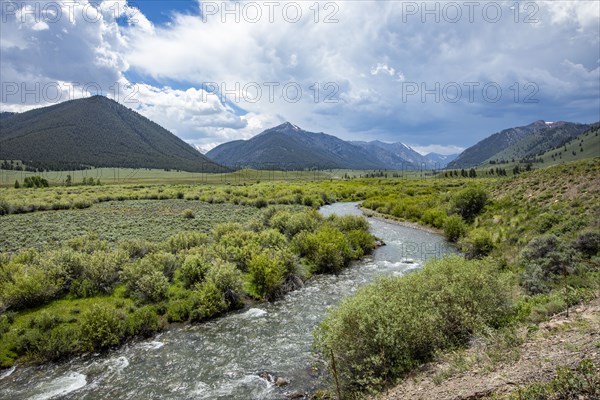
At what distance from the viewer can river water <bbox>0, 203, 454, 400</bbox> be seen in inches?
507

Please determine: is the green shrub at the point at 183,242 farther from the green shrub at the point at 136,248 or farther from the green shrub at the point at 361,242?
the green shrub at the point at 361,242

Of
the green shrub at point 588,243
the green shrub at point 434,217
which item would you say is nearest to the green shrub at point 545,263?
the green shrub at point 588,243

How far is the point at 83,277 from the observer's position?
20.8m

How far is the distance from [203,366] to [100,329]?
5.50 metres

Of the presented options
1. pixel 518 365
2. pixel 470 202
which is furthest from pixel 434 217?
pixel 518 365

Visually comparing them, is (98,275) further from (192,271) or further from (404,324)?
(404,324)

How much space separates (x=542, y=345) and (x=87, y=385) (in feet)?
53.9

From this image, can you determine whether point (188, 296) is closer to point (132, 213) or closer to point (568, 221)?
point (568, 221)

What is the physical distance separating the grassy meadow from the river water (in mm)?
1056

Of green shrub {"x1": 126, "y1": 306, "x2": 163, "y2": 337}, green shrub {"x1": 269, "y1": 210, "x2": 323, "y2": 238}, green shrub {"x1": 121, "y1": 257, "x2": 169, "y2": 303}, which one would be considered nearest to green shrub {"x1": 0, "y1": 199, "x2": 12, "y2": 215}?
green shrub {"x1": 269, "y1": 210, "x2": 323, "y2": 238}

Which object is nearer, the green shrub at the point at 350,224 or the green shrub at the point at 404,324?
the green shrub at the point at 404,324

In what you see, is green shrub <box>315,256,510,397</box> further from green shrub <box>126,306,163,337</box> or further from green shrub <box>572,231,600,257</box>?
green shrub <box>572,231,600,257</box>

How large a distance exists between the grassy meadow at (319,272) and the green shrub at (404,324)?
0.05m

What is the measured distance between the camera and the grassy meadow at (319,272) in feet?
38.5
